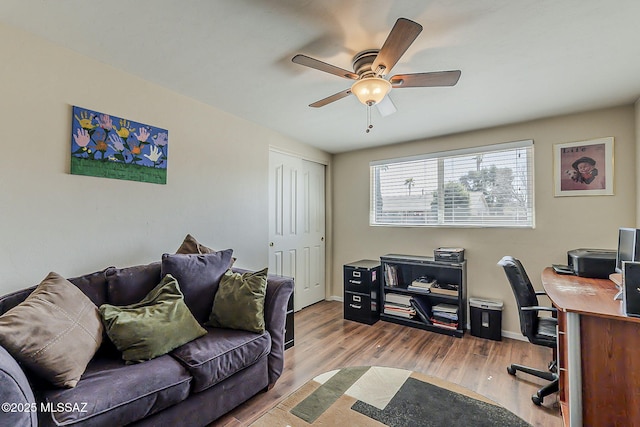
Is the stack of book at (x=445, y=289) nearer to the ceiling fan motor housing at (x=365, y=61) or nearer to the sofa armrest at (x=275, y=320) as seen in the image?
the sofa armrest at (x=275, y=320)

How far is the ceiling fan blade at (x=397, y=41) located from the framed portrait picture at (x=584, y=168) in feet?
7.71

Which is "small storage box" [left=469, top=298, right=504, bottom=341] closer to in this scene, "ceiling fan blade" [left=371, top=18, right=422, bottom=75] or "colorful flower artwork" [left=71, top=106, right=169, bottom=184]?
"ceiling fan blade" [left=371, top=18, right=422, bottom=75]

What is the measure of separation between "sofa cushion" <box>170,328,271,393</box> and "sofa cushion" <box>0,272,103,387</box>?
44 cm

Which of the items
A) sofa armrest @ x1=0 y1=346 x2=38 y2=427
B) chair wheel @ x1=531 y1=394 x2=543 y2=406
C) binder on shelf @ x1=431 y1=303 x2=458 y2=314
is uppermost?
sofa armrest @ x1=0 y1=346 x2=38 y2=427

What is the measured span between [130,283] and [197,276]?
16.1 inches

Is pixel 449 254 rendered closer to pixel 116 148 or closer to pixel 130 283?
pixel 130 283

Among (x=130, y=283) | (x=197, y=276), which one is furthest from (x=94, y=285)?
(x=197, y=276)

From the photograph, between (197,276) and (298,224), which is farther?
(298,224)

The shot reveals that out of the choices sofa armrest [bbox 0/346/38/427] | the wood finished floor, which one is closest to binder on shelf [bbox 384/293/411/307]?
the wood finished floor

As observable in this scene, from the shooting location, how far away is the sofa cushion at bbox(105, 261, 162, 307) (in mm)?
1822

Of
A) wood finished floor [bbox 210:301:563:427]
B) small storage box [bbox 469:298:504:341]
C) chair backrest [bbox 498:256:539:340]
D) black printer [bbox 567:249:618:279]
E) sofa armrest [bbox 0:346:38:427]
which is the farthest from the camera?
small storage box [bbox 469:298:504:341]

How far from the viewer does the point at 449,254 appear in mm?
3146

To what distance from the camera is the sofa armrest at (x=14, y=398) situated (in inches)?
38.7

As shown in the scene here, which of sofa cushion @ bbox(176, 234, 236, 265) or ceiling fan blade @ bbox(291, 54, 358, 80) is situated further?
sofa cushion @ bbox(176, 234, 236, 265)
